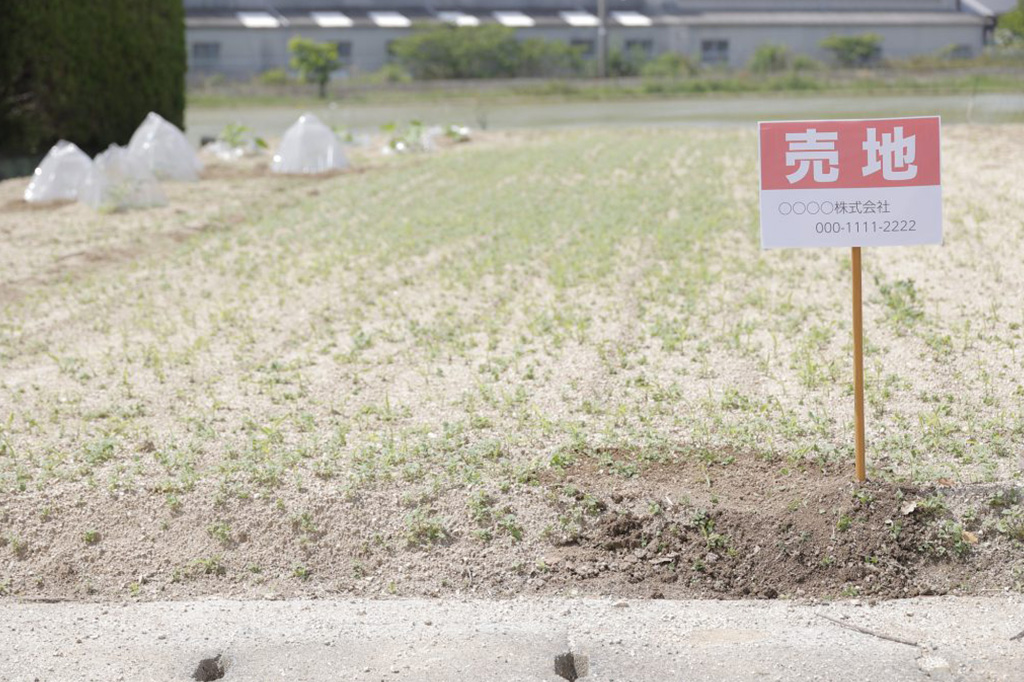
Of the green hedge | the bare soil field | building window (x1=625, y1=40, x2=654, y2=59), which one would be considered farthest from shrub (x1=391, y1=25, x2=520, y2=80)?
the bare soil field

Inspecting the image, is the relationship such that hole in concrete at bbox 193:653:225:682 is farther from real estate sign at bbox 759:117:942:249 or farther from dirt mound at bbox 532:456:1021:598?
real estate sign at bbox 759:117:942:249

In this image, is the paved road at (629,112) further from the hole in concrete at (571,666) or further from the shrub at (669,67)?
the hole in concrete at (571,666)

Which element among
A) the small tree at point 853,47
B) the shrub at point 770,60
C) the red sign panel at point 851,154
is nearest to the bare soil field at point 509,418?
the red sign panel at point 851,154

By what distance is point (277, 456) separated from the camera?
5566 mm

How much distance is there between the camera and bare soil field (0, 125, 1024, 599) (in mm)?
4676

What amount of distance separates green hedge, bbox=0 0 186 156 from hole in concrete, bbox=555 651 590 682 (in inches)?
616

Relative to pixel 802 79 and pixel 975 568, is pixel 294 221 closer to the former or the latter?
pixel 975 568

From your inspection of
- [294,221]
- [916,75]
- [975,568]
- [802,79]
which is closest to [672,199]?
[294,221]

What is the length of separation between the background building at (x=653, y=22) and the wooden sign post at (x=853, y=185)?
50044mm

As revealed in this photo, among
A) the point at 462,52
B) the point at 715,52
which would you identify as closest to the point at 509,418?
the point at 462,52

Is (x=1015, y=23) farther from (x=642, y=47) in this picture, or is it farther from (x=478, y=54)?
(x=478, y=54)

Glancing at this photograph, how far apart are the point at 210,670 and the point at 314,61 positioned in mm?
44489

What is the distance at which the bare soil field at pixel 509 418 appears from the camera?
4676 millimetres

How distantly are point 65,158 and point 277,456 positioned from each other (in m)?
11.4
